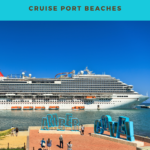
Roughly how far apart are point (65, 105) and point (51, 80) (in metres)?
12.1

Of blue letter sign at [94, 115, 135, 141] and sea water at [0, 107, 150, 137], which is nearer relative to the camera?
blue letter sign at [94, 115, 135, 141]

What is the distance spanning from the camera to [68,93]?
7412cm

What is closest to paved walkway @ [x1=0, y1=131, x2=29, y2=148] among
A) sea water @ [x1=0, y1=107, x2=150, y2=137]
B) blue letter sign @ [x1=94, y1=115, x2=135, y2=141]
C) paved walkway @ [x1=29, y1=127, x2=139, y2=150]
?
paved walkway @ [x1=29, y1=127, x2=139, y2=150]

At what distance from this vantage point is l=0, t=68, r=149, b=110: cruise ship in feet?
232

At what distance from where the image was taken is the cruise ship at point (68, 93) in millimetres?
70562

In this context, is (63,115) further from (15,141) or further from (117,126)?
(117,126)

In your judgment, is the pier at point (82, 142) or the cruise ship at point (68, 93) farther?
the cruise ship at point (68, 93)

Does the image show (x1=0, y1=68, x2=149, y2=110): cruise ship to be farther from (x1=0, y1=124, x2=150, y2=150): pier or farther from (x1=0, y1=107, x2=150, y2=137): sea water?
(x1=0, y1=124, x2=150, y2=150): pier

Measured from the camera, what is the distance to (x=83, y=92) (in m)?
74.7

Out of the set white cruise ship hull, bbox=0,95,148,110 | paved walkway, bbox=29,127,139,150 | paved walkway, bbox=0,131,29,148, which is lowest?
paved walkway, bbox=0,131,29,148

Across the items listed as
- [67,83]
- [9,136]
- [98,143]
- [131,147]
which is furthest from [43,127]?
[67,83]

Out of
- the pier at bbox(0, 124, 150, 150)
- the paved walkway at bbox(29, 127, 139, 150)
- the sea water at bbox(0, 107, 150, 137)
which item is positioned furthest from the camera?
the sea water at bbox(0, 107, 150, 137)

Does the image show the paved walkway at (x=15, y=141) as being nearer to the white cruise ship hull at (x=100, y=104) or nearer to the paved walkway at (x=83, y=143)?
the paved walkway at (x=83, y=143)

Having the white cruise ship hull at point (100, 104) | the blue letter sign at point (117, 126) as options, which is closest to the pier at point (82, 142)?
the blue letter sign at point (117, 126)
